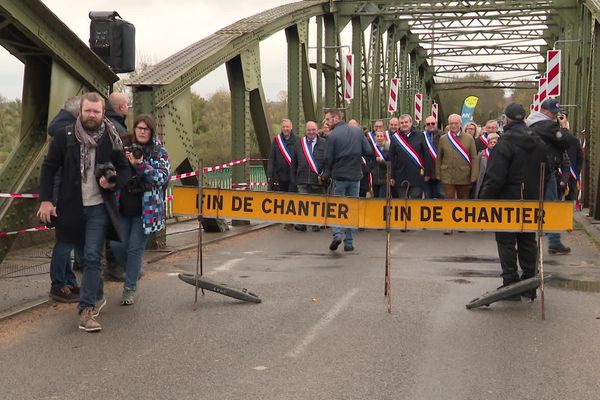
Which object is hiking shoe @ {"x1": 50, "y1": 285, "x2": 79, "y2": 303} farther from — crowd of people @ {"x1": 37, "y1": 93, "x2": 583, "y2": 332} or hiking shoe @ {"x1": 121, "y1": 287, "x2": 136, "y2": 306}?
hiking shoe @ {"x1": 121, "y1": 287, "x2": 136, "y2": 306}

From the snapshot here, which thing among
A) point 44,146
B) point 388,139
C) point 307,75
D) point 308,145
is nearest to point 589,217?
point 388,139

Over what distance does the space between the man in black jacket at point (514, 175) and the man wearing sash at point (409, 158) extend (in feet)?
18.0

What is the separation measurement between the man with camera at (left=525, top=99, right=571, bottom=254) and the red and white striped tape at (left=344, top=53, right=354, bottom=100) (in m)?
8.97

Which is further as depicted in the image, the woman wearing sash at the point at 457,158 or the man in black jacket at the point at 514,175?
the woman wearing sash at the point at 457,158

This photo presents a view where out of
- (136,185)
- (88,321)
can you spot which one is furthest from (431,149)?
(88,321)

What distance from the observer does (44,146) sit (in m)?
8.26

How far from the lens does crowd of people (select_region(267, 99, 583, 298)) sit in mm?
9062

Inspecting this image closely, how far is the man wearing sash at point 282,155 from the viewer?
45.3ft

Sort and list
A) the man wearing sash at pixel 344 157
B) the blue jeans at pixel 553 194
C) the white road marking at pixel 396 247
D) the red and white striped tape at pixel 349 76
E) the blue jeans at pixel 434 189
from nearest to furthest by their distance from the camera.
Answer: the blue jeans at pixel 553 194 → the white road marking at pixel 396 247 → the man wearing sash at pixel 344 157 → the blue jeans at pixel 434 189 → the red and white striped tape at pixel 349 76

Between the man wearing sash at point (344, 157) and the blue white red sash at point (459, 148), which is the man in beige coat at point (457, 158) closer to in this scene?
the blue white red sash at point (459, 148)

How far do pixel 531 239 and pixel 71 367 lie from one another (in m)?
4.45

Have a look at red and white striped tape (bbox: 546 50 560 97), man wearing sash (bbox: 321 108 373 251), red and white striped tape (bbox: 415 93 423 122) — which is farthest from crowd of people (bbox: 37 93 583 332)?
red and white striped tape (bbox: 415 93 423 122)

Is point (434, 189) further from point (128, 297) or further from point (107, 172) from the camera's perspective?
point (107, 172)

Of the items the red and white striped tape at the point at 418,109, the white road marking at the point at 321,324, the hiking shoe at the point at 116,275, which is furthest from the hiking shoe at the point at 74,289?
the red and white striped tape at the point at 418,109
